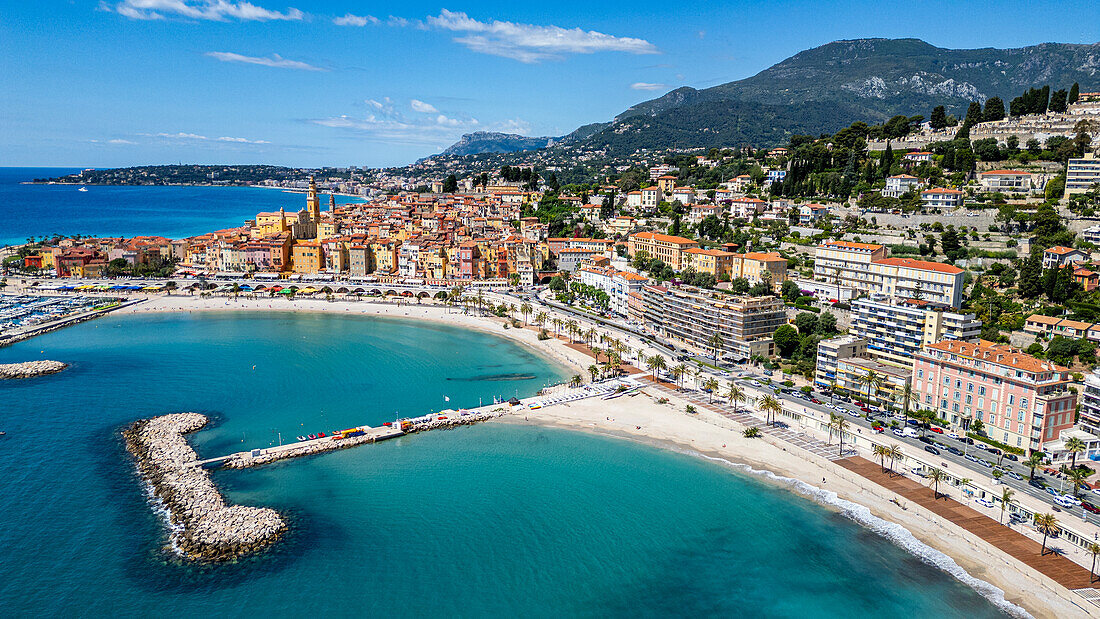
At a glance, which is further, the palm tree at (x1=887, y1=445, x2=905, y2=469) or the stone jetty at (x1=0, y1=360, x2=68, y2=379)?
the stone jetty at (x1=0, y1=360, x2=68, y2=379)

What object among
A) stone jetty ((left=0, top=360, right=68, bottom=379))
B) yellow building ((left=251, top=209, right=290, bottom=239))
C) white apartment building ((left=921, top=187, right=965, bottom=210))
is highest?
white apartment building ((left=921, top=187, right=965, bottom=210))

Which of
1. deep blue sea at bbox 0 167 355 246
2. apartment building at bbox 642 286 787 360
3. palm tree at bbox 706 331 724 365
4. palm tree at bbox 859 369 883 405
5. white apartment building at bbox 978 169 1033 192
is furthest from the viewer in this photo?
deep blue sea at bbox 0 167 355 246

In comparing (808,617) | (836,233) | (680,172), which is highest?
(680,172)

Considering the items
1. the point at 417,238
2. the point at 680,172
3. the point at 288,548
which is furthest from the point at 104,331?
the point at 680,172

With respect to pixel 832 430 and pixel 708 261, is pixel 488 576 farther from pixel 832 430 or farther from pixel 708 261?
pixel 708 261

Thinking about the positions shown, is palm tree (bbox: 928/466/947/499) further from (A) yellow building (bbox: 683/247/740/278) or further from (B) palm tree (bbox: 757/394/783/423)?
(A) yellow building (bbox: 683/247/740/278)

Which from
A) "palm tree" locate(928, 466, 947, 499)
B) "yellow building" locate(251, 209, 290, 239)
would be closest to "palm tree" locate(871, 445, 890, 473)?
"palm tree" locate(928, 466, 947, 499)

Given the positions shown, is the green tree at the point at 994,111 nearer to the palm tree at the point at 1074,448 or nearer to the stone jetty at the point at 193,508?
the palm tree at the point at 1074,448
